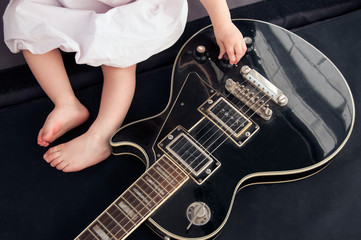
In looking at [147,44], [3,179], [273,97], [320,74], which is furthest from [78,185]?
[320,74]

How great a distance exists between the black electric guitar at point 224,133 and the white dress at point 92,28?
14 cm

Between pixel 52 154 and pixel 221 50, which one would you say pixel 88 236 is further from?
pixel 221 50

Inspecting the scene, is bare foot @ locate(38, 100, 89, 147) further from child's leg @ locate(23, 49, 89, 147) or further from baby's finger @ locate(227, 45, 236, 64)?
baby's finger @ locate(227, 45, 236, 64)

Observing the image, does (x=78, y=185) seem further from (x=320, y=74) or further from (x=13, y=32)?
(x=320, y=74)

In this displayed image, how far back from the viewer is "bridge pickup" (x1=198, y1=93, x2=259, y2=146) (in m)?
0.90

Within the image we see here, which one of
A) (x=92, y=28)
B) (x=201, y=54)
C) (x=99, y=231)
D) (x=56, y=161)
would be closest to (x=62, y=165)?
(x=56, y=161)

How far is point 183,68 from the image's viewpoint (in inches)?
39.4

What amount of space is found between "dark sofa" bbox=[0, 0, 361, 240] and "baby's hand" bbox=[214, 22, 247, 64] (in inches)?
8.3

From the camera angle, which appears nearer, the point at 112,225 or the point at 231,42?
the point at 112,225

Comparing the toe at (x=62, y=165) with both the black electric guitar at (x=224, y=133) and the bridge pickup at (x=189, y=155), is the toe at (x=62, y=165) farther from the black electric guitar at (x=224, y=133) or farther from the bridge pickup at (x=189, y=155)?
the bridge pickup at (x=189, y=155)

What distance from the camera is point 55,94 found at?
0.96 m

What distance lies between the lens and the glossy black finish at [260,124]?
83 centimetres

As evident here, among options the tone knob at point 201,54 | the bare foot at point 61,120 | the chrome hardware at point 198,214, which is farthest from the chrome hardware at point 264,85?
the bare foot at point 61,120

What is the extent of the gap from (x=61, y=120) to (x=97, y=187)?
19cm
